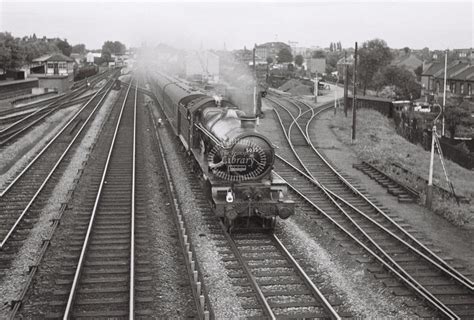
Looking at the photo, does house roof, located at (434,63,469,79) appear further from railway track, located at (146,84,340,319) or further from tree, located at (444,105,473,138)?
railway track, located at (146,84,340,319)

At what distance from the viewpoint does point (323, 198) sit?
16.8 metres


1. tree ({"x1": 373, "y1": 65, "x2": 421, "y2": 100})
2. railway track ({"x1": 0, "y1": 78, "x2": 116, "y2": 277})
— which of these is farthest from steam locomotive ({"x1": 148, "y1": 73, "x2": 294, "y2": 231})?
tree ({"x1": 373, "y1": 65, "x2": 421, "y2": 100})

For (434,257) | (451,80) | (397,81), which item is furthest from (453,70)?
(434,257)

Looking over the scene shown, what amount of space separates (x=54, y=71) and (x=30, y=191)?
55.6 m

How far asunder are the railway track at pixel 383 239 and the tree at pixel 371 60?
41.3m

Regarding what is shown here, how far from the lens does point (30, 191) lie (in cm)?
1670

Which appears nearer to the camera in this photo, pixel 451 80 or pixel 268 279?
pixel 268 279

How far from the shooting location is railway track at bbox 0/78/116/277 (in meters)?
12.3

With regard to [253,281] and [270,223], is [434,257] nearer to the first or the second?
[270,223]

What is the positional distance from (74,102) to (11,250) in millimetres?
32836

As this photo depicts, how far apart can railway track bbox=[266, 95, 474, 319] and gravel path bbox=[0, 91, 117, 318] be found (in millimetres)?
7150

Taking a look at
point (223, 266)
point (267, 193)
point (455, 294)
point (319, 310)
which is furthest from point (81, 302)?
point (455, 294)

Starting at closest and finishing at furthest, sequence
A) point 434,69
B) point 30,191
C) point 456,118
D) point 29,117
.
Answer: point 30,191
point 29,117
point 456,118
point 434,69

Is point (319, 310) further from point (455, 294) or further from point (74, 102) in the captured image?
point (74, 102)
